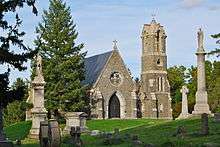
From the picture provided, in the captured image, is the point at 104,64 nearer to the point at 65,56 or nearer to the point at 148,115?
the point at 148,115

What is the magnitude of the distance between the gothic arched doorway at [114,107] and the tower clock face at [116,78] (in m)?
1.49

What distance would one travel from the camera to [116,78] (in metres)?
65.1

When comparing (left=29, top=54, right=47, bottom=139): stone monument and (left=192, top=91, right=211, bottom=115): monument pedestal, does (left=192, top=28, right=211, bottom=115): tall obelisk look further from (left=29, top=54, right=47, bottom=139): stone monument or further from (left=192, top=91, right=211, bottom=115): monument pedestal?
(left=29, top=54, right=47, bottom=139): stone monument

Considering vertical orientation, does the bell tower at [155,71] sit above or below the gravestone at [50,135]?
above

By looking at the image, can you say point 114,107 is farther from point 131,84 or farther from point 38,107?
point 38,107

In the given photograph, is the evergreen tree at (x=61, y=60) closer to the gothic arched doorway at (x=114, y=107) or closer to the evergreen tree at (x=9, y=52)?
the gothic arched doorway at (x=114, y=107)

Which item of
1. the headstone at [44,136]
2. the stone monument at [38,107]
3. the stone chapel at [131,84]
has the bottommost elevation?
the headstone at [44,136]

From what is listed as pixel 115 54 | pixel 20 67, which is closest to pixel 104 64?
pixel 115 54

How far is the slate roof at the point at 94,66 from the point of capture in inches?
2522

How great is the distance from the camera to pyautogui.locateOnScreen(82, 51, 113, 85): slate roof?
64.1 meters

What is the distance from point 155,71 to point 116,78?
9001 mm

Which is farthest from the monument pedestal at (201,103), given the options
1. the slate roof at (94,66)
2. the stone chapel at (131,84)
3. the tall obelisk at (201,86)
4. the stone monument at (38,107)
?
the slate roof at (94,66)

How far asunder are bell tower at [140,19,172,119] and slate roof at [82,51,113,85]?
21.7 feet

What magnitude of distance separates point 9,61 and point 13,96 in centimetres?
123
